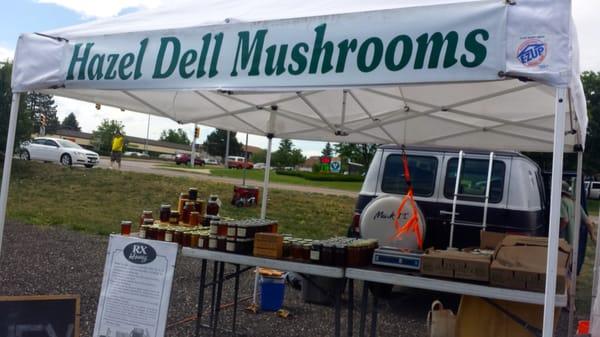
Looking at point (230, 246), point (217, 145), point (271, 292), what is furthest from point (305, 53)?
point (217, 145)

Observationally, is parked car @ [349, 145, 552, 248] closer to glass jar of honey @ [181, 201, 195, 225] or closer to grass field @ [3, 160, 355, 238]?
glass jar of honey @ [181, 201, 195, 225]

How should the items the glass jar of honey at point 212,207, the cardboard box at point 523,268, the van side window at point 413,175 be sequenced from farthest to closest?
the van side window at point 413,175, the glass jar of honey at point 212,207, the cardboard box at point 523,268

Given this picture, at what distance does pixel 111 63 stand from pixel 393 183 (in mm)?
4185

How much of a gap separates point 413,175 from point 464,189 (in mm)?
645

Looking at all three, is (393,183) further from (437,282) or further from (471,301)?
(437,282)

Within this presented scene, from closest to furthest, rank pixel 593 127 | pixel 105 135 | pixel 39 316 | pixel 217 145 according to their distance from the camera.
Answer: pixel 39 316 → pixel 593 127 → pixel 105 135 → pixel 217 145

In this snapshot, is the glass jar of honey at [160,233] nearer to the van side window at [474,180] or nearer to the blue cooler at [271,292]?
the blue cooler at [271,292]

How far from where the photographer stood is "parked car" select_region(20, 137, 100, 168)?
2389 cm

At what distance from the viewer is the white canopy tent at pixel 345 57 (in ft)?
9.08

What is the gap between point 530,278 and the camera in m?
3.41

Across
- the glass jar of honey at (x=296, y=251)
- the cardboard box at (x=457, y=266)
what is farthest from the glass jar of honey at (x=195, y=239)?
the cardboard box at (x=457, y=266)

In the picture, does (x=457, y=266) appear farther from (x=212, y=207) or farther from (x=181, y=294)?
(x=181, y=294)

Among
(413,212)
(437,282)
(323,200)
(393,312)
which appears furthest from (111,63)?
(323,200)

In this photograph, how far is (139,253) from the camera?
13.1 ft
